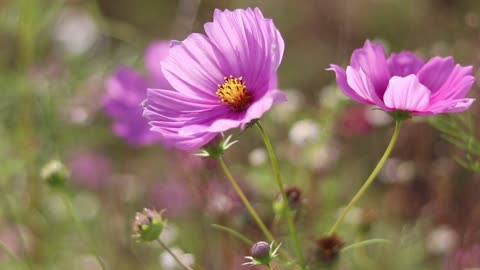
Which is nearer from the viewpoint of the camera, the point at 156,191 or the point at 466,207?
the point at 466,207

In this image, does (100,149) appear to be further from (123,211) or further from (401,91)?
(401,91)

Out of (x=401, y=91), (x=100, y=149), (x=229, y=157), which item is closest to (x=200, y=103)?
(x=401, y=91)

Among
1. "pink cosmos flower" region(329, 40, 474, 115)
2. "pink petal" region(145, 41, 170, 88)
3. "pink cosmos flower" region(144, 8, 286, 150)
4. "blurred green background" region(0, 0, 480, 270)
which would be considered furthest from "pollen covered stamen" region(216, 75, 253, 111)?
"pink petal" region(145, 41, 170, 88)

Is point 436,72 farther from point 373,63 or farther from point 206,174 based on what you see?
point 206,174

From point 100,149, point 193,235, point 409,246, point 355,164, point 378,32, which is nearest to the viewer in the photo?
point 409,246

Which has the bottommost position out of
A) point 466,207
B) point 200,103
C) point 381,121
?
point 466,207

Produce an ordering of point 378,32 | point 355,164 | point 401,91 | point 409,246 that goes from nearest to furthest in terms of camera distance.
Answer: point 401,91 < point 409,246 < point 355,164 < point 378,32

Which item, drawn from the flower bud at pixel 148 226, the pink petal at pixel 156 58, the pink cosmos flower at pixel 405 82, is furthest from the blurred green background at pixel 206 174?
the pink cosmos flower at pixel 405 82
